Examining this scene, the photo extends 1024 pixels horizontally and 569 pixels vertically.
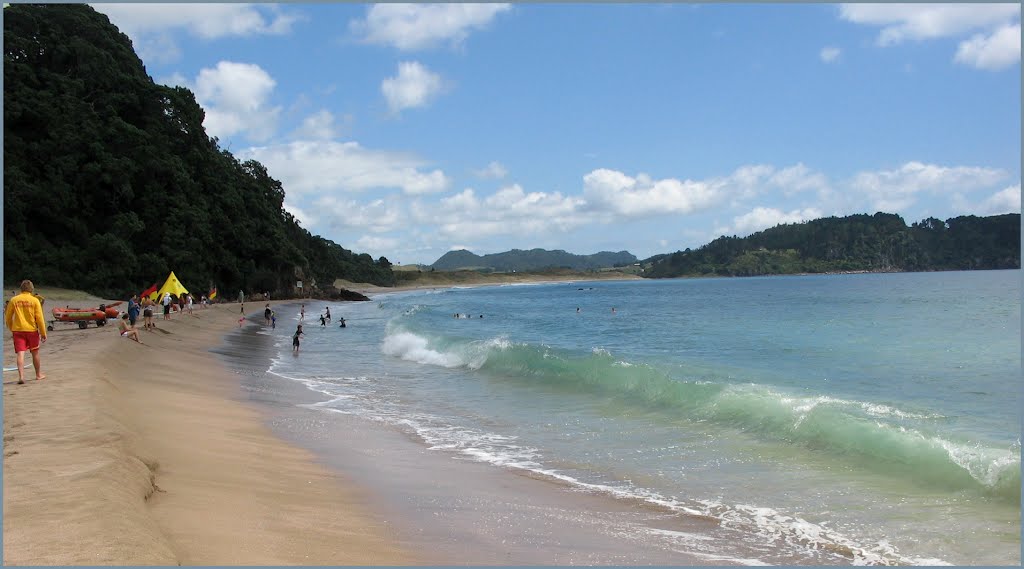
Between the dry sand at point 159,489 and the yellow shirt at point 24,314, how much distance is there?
887 millimetres

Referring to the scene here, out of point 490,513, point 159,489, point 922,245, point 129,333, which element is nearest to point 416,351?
point 129,333

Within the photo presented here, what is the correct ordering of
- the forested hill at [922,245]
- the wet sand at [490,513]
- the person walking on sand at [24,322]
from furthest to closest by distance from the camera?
the forested hill at [922,245], the person walking on sand at [24,322], the wet sand at [490,513]

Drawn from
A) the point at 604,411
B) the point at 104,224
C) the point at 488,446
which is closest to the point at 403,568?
the point at 488,446

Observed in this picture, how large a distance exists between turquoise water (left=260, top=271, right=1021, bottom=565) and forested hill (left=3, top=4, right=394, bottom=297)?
88.3 ft

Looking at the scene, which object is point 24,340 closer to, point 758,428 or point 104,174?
point 758,428

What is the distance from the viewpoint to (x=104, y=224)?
4562cm

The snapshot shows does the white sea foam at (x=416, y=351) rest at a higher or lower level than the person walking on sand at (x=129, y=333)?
lower

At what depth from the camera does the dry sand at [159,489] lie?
14.4 ft

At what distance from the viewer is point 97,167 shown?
4278cm

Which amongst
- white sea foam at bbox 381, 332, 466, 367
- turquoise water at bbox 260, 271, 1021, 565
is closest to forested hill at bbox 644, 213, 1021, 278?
turquoise water at bbox 260, 271, 1021, 565

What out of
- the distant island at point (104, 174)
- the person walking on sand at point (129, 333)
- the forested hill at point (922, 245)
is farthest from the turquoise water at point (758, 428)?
the forested hill at point (922, 245)

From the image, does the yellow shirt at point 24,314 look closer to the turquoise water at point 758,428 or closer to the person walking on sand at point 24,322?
the person walking on sand at point 24,322

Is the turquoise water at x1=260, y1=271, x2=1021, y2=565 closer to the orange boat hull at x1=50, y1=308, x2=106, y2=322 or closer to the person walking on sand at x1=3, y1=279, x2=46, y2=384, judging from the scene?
the person walking on sand at x1=3, y1=279, x2=46, y2=384

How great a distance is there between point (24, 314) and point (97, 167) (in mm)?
38747
